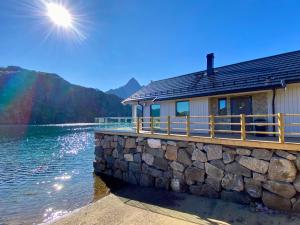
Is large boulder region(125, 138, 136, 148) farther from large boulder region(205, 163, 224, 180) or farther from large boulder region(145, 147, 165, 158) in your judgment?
large boulder region(205, 163, 224, 180)

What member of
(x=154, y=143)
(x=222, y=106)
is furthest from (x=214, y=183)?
(x=222, y=106)

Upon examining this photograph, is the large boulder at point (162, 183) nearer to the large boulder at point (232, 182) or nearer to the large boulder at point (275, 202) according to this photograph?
the large boulder at point (232, 182)

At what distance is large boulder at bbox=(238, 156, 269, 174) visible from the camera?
781cm

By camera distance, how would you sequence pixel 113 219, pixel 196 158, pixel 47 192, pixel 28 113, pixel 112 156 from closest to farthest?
pixel 113 219 → pixel 196 158 → pixel 47 192 → pixel 112 156 → pixel 28 113

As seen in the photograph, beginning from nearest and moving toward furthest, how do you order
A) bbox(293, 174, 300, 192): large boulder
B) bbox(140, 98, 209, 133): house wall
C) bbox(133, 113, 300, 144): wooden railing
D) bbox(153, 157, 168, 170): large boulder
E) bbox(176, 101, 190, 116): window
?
bbox(293, 174, 300, 192): large boulder
bbox(133, 113, 300, 144): wooden railing
bbox(153, 157, 168, 170): large boulder
bbox(140, 98, 209, 133): house wall
bbox(176, 101, 190, 116): window

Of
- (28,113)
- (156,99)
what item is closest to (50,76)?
(28,113)

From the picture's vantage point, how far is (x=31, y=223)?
9172mm

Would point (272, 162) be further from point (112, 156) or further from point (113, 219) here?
point (112, 156)

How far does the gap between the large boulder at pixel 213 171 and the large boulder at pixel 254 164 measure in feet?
3.62

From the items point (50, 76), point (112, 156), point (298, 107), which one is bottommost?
point (112, 156)

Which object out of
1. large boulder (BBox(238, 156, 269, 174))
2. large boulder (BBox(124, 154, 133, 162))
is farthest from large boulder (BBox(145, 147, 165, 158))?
large boulder (BBox(238, 156, 269, 174))

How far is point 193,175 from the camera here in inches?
398

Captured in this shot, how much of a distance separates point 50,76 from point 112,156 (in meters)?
140

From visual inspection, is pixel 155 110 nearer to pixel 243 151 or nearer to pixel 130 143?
pixel 130 143
